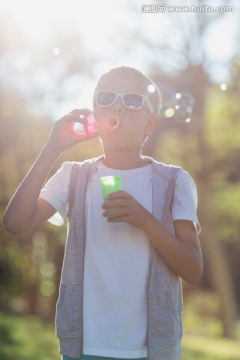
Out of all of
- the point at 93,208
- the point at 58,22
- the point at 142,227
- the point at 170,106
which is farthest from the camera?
the point at 58,22

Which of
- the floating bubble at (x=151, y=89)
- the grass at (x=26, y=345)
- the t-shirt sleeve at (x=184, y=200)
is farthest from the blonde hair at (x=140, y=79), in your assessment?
the grass at (x=26, y=345)

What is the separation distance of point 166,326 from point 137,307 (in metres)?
0.11

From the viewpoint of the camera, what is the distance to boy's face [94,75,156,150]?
8.80ft

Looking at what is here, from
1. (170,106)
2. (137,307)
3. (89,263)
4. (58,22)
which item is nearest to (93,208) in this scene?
(89,263)

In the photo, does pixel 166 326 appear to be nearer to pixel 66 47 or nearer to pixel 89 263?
pixel 89 263

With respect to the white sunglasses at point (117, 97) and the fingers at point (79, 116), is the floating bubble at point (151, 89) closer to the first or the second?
the white sunglasses at point (117, 97)

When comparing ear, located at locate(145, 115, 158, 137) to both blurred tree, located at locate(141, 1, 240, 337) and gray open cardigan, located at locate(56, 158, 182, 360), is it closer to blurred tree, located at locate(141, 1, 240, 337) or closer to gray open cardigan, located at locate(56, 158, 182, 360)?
gray open cardigan, located at locate(56, 158, 182, 360)

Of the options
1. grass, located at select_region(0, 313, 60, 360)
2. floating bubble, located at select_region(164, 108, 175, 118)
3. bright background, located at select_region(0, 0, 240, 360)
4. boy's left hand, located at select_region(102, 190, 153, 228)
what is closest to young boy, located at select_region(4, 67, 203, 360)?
boy's left hand, located at select_region(102, 190, 153, 228)

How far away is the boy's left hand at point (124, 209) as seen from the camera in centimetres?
243

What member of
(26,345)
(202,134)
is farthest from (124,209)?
(202,134)

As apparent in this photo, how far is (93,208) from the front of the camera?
267 cm

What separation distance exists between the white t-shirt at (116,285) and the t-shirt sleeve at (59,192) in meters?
0.14

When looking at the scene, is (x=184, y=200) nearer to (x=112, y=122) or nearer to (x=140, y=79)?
(x=112, y=122)

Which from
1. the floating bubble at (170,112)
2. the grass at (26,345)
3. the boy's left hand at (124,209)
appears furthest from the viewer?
the grass at (26,345)
